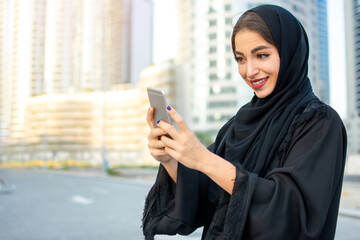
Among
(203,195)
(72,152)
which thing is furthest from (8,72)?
(203,195)

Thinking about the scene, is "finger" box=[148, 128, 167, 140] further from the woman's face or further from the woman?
the woman's face

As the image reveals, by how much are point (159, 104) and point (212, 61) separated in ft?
161

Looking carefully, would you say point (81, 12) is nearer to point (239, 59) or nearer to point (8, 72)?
point (8, 72)

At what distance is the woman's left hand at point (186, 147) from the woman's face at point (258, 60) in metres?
0.32

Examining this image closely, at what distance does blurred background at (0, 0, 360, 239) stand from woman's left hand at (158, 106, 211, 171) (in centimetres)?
3336

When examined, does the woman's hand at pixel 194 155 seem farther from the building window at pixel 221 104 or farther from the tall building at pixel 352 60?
the tall building at pixel 352 60

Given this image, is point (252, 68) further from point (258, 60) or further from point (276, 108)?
point (276, 108)

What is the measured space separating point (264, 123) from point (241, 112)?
0.14 meters

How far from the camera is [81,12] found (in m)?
87.2

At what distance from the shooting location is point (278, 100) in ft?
4.07

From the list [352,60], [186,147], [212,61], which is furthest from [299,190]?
[352,60]

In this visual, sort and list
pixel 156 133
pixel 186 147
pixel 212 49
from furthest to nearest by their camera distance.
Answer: pixel 212 49, pixel 156 133, pixel 186 147

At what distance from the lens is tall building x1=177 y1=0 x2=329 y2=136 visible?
48094 mm

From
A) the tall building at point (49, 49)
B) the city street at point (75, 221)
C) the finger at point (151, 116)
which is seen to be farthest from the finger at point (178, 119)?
the tall building at point (49, 49)
